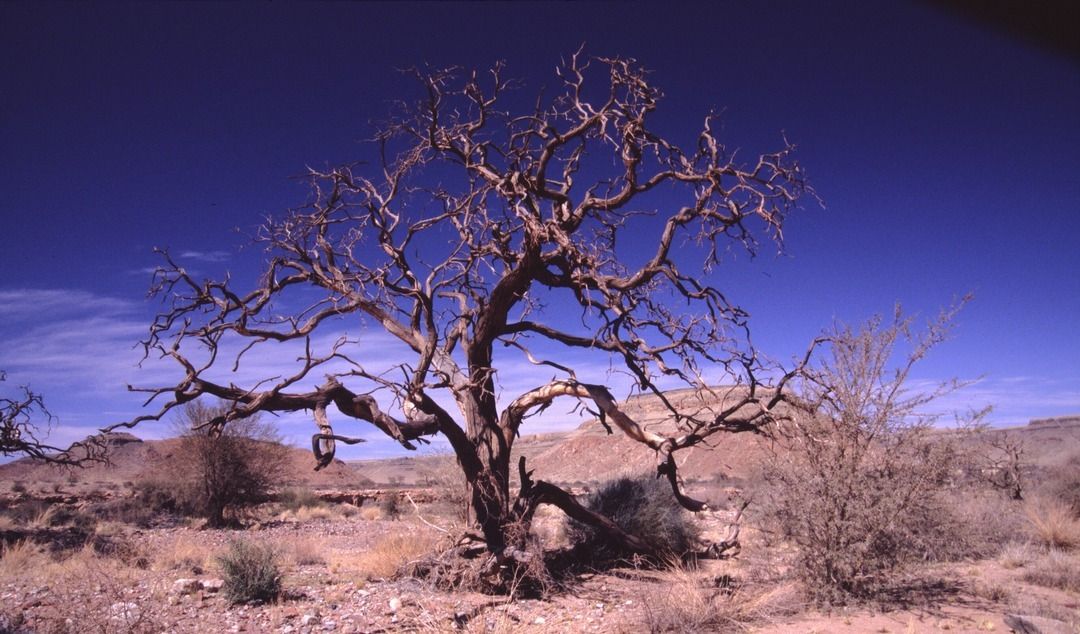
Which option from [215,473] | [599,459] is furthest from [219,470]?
[599,459]

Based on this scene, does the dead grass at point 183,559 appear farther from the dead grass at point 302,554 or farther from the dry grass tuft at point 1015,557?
the dry grass tuft at point 1015,557

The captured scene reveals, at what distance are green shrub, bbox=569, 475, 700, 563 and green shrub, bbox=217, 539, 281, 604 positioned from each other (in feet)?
17.8

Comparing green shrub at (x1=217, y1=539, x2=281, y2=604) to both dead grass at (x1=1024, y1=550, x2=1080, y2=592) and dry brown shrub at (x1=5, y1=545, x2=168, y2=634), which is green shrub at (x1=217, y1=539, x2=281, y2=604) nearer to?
dry brown shrub at (x1=5, y1=545, x2=168, y2=634)

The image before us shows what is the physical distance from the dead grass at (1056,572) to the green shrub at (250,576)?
10.8 metres

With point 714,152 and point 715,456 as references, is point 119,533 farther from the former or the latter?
point 715,456

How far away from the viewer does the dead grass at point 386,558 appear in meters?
10.7

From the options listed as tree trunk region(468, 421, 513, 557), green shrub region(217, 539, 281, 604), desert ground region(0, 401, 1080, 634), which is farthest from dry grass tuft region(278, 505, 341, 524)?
tree trunk region(468, 421, 513, 557)

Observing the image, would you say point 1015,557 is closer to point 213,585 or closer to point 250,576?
point 250,576

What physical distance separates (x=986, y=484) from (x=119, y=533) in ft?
61.3

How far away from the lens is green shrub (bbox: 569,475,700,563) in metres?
12.1

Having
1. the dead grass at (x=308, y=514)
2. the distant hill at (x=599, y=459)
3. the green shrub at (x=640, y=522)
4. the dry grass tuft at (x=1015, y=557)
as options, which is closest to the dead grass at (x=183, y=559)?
the green shrub at (x=640, y=522)

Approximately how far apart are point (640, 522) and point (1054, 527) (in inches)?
331

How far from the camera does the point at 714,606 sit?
7777mm

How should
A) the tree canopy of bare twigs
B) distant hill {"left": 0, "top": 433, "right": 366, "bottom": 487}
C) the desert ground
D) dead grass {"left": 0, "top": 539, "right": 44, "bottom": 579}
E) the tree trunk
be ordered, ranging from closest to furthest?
the desert ground → the tree trunk → dead grass {"left": 0, "top": 539, "right": 44, "bottom": 579} → the tree canopy of bare twigs → distant hill {"left": 0, "top": 433, "right": 366, "bottom": 487}
